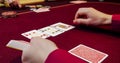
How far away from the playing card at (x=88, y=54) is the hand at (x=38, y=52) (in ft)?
0.56

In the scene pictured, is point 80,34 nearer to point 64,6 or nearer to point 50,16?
point 50,16

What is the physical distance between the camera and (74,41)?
37.1 inches

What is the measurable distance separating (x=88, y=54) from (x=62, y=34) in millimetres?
280

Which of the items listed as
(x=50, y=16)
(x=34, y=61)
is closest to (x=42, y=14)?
(x=50, y=16)

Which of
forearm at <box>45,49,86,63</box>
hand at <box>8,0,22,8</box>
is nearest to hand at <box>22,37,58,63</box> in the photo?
forearm at <box>45,49,86,63</box>

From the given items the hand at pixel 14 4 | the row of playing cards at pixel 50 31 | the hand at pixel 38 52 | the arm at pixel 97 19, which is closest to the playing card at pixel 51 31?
the row of playing cards at pixel 50 31

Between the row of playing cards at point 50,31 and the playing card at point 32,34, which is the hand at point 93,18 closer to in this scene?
the row of playing cards at point 50,31

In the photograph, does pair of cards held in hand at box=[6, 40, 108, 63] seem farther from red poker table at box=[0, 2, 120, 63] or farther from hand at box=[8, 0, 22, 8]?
hand at box=[8, 0, 22, 8]

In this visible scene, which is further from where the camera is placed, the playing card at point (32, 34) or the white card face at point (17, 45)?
the playing card at point (32, 34)

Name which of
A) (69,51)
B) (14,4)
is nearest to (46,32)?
(69,51)

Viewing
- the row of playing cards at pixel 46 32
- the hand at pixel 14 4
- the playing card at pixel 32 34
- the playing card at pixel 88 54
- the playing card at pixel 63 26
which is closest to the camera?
the playing card at pixel 88 54

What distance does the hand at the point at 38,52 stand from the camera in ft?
2.16

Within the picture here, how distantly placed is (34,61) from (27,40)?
1.04 ft

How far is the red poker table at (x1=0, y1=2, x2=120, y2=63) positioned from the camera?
82cm
